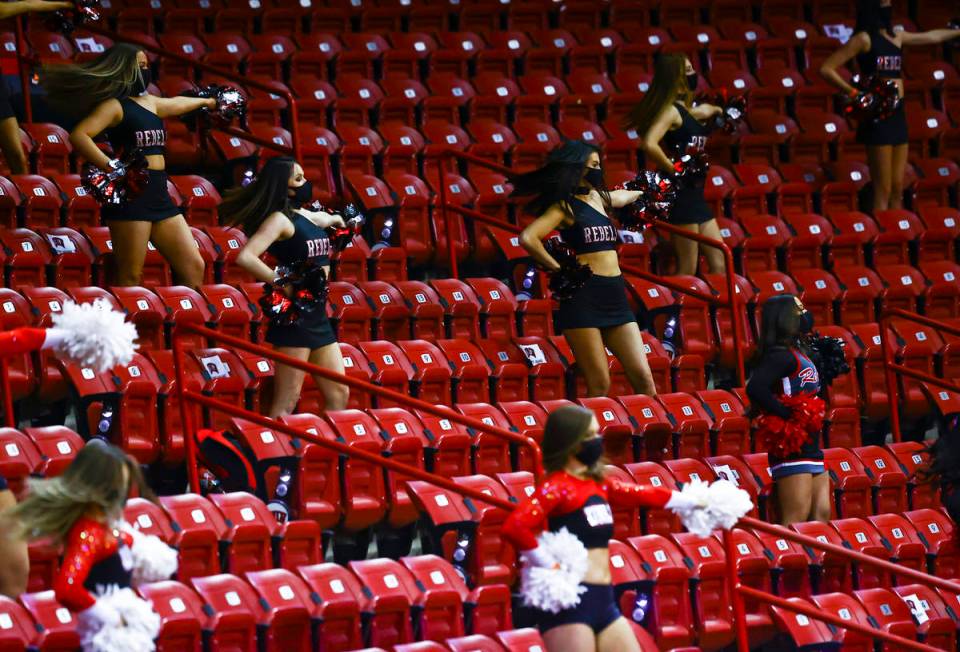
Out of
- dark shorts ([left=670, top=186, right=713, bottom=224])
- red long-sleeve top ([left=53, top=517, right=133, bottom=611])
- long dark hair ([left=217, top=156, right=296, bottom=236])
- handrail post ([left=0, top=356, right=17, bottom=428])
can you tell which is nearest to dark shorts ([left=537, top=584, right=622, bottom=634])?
red long-sleeve top ([left=53, top=517, right=133, bottom=611])

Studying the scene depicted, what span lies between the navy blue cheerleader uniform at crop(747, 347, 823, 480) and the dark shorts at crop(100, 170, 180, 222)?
9.36 feet

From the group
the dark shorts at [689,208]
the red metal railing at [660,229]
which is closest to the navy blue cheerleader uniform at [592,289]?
the red metal railing at [660,229]

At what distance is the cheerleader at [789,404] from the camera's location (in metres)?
7.96

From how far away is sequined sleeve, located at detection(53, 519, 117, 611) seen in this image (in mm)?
5199

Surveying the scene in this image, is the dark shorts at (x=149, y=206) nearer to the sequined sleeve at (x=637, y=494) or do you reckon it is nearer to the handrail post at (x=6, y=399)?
the handrail post at (x=6, y=399)

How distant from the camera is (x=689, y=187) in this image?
10.1m

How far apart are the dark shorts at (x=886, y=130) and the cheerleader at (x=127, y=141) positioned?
14.9ft

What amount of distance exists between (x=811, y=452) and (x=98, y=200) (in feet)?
11.2

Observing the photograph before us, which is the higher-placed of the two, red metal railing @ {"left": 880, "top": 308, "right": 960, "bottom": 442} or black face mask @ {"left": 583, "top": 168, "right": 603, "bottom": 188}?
black face mask @ {"left": 583, "top": 168, "right": 603, "bottom": 188}

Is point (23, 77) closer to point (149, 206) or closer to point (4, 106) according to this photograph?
point (4, 106)

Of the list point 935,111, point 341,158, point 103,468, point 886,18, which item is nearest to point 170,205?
point 341,158

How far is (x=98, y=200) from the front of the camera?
837 centimetres

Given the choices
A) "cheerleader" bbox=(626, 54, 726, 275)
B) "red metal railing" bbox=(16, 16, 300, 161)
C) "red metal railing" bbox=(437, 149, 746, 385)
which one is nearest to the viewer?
"red metal railing" bbox=(437, 149, 746, 385)

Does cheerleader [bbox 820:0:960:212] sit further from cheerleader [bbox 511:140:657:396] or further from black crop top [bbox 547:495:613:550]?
black crop top [bbox 547:495:613:550]
